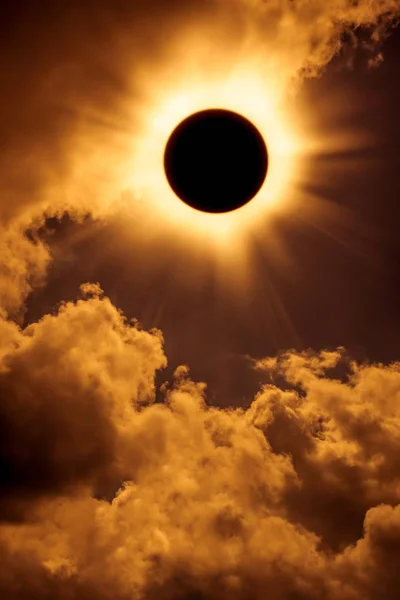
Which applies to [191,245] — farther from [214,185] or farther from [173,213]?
[214,185]

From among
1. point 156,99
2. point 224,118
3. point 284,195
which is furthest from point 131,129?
point 284,195

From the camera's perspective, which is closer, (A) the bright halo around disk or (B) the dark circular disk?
(B) the dark circular disk

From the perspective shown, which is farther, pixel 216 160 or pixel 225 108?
pixel 225 108

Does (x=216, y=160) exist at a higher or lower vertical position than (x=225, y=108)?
lower

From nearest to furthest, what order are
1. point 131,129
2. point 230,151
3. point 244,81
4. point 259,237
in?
1. point 230,151
2. point 244,81
3. point 131,129
4. point 259,237
